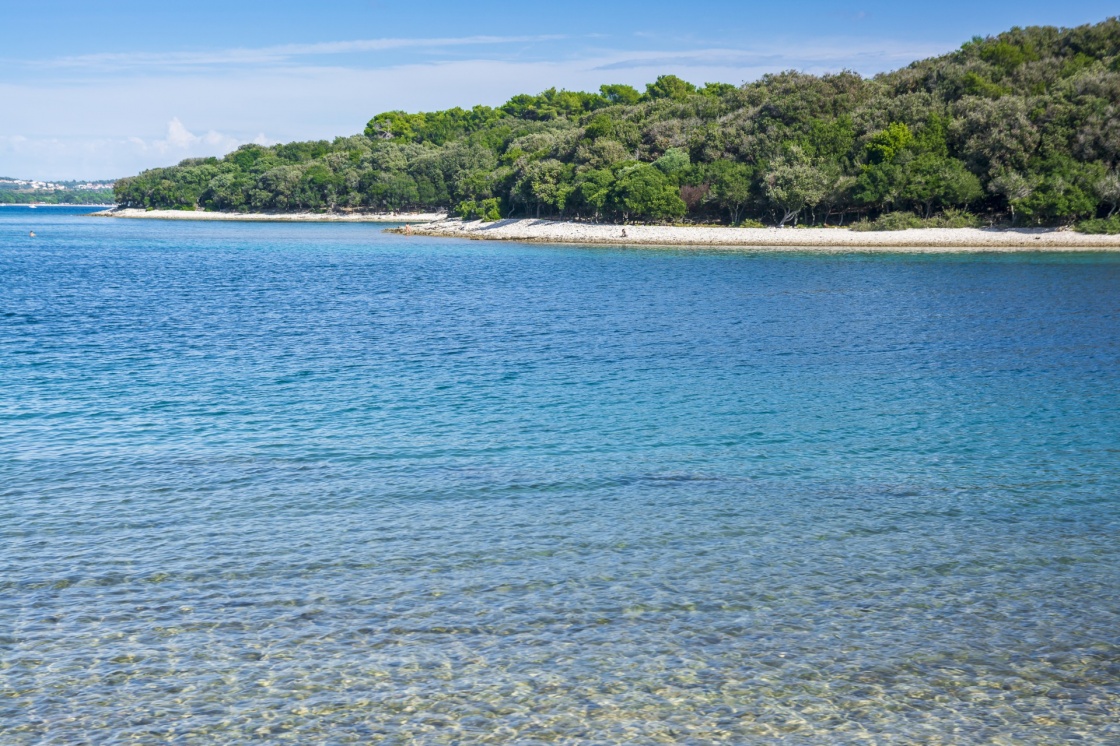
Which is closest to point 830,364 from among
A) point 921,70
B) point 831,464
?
point 831,464

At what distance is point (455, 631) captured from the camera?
10.6 m

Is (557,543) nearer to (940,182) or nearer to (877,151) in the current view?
(940,182)

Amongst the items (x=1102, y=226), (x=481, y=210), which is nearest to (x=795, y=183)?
(x=1102, y=226)

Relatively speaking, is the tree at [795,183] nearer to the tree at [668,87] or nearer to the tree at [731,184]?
the tree at [731,184]

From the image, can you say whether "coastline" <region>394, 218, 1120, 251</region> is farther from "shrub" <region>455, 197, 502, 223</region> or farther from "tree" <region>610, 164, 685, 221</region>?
"shrub" <region>455, 197, 502, 223</region>

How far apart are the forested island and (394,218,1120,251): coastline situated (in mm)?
2338

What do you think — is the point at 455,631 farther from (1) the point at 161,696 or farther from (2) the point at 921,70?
(2) the point at 921,70

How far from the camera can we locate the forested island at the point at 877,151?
295 feet

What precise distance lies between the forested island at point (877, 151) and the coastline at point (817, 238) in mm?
2338

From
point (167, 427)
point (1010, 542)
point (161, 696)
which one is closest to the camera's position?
point (161, 696)

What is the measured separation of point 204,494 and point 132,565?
10.3ft

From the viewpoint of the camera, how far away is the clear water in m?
9.15

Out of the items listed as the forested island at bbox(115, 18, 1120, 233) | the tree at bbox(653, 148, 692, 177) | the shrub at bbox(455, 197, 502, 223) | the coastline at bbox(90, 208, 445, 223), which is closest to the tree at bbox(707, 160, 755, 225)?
the forested island at bbox(115, 18, 1120, 233)

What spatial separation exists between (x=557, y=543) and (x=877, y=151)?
91973mm
